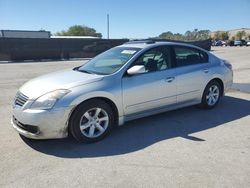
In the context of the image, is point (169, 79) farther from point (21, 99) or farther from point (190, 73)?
point (21, 99)

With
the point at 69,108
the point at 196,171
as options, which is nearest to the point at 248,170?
the point at 196,171

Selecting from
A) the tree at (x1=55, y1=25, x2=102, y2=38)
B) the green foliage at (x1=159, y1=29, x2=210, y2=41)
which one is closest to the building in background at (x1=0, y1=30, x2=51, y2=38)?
the green foliage at (x1=159, y1=29, x2=210, y2=41)

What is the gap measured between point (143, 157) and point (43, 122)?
1552mm

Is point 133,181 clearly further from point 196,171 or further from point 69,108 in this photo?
point 69,108

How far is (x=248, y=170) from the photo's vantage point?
3.51 metres

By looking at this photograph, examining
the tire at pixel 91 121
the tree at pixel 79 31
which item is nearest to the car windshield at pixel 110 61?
the tire at pixel 91 121

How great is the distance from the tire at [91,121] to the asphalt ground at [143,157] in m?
0.15

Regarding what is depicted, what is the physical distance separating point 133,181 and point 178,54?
316cm

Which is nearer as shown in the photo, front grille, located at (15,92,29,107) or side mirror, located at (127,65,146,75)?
front grille, located at (15,92,29,107)

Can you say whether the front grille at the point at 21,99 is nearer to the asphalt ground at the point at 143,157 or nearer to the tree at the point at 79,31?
the asphalt ground at the point at 143,157

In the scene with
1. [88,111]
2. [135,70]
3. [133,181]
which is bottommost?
[133,181]

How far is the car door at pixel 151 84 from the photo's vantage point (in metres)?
4.75

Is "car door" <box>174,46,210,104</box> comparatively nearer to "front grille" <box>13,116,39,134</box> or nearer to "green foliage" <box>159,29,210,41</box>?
"front grille" <box>13,116,39,134</box>

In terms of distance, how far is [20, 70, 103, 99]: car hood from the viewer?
14.0 ft
